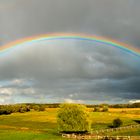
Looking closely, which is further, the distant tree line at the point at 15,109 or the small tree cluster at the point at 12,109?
the distant tree line at the point at 15,109

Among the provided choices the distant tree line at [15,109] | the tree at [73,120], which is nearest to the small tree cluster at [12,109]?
the distant tree line at [15,109]

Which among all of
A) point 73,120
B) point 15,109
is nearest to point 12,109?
point 15,109

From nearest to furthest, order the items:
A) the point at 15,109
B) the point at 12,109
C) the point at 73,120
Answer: the point at 73,120, the point at 12,109, the point at 15,109

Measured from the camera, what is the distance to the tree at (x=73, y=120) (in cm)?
8494

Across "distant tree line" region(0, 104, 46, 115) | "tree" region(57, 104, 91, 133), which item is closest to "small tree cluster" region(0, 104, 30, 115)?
"distant tree line" region(0, 104, 46, 115)

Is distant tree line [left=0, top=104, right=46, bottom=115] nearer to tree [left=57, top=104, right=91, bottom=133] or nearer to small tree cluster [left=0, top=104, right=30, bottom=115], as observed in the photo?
small tree cluster [left=0, top=104, right=30, bottom=115]

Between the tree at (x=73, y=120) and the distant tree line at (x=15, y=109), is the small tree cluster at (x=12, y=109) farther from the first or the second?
the tree at (x=73, y=120)

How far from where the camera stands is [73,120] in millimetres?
85188

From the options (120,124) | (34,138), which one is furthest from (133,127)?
(34,138)

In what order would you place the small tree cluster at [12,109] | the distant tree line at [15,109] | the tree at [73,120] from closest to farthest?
the tree at [73,120]
the small tree cluster at [12,109]
the distant tree line at [15,109]

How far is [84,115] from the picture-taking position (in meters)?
86.1

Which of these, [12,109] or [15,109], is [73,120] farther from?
[15,109]

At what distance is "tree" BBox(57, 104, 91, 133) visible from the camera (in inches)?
3344

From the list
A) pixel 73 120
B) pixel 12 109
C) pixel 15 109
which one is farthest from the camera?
pixel 15 109
